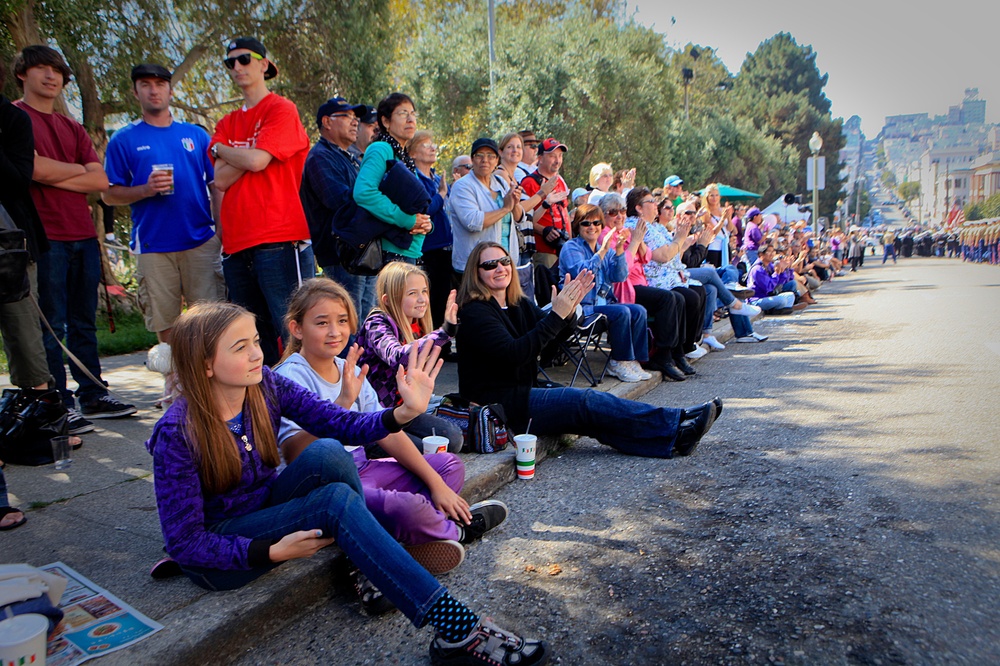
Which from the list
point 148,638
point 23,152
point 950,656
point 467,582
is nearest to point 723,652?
point 950,656

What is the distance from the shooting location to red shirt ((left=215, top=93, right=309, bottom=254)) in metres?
4.78

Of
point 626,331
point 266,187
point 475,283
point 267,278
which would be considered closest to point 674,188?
point 626,331

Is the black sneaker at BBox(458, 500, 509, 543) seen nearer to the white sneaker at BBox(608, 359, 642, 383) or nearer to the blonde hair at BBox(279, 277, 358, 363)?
the blonde hair at BBox(279, 277, 358, 363)

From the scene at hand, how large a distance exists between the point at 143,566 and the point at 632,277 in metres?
5.28

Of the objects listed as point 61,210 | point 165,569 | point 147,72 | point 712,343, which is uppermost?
point 147,72

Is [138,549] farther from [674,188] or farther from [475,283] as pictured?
[674,188]

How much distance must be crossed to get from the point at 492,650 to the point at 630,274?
17.3 feet

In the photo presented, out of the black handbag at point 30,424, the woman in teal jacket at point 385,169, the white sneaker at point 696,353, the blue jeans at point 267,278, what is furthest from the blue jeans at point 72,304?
the white sneaker at point 696,353

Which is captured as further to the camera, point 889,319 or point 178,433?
point 889,319

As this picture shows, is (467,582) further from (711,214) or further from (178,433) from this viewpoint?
(711,214)

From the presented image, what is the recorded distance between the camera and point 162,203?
493 cm

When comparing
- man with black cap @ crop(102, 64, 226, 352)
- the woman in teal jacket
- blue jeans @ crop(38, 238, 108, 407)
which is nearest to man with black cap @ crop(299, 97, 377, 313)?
the woman in teal jacket

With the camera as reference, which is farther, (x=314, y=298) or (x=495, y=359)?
(x=495, y=359)

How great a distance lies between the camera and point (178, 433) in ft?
8.03
